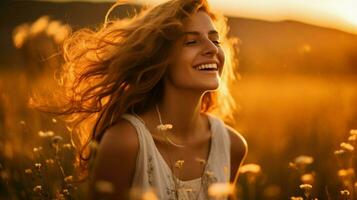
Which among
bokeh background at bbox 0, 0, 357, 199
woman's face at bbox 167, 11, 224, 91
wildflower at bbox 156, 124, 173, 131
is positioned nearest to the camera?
wildflower at bbox 156, 124, 173, 131

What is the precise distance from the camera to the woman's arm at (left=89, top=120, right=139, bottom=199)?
454cm

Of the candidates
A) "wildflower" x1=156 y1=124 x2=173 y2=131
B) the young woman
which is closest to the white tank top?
the young woman

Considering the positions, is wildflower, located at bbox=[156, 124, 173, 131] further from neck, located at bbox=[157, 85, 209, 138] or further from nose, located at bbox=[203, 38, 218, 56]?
nose, located at bbox=[203, 38, 218, 56]

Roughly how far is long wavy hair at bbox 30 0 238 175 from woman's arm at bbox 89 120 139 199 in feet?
0.76

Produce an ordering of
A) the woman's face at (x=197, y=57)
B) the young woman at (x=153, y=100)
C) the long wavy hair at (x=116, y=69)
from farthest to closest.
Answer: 1. the long wavy hair at (x=116, y=69)
2. the woman's face at (x=197, y=57)
3. the young woman at (x=153, y=100)

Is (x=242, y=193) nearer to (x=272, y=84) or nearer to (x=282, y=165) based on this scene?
(x=282, y=165)

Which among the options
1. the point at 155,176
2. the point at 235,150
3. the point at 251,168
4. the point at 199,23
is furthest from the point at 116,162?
the point at 235,150

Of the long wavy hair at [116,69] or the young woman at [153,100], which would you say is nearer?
the young woman at [153,100]

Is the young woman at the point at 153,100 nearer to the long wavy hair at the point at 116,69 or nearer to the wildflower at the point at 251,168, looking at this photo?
the long wavy hair at the point at 116,69

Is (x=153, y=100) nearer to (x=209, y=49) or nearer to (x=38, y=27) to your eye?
(x=209, y=49)

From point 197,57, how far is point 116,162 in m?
0.84

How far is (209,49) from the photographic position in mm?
4824

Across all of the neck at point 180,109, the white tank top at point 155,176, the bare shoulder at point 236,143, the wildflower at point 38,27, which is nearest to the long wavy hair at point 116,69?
the neck at point 180,109

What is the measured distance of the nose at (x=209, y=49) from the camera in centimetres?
483
